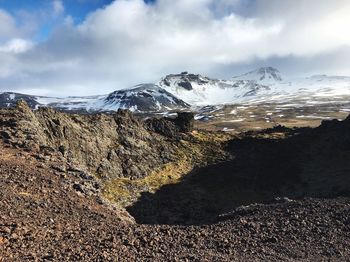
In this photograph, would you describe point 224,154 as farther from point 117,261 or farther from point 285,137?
point 117,261

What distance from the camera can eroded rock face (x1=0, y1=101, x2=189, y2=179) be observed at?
49.6 m

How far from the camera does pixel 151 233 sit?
83.6 ft

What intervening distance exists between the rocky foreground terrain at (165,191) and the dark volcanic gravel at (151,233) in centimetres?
6

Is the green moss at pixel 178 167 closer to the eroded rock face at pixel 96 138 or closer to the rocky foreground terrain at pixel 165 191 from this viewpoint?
the rocky foreground terrain at pixel 165 191

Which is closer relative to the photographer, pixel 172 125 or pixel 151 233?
pixel 151 233

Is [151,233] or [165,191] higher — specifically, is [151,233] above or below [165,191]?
above

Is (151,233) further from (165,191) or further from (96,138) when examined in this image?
(96,138)

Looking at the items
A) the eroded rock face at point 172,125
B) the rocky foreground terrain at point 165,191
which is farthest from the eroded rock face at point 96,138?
the eroded rock face at point 172,125

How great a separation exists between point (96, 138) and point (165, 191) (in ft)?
39.2

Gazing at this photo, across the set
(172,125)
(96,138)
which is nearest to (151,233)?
(96,138)

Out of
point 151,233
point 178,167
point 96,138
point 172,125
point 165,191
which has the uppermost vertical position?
point 172,125

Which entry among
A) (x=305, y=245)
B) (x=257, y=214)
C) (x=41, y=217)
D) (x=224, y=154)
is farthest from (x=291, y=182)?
(x=41, y=217)

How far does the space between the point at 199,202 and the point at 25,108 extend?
77.7 feet

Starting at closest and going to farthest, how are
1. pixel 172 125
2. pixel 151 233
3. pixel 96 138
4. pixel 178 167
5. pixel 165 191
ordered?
pixel 151 233, pixel 165 191, pixel 96 138, pixel 178 167, pixel 172 125
